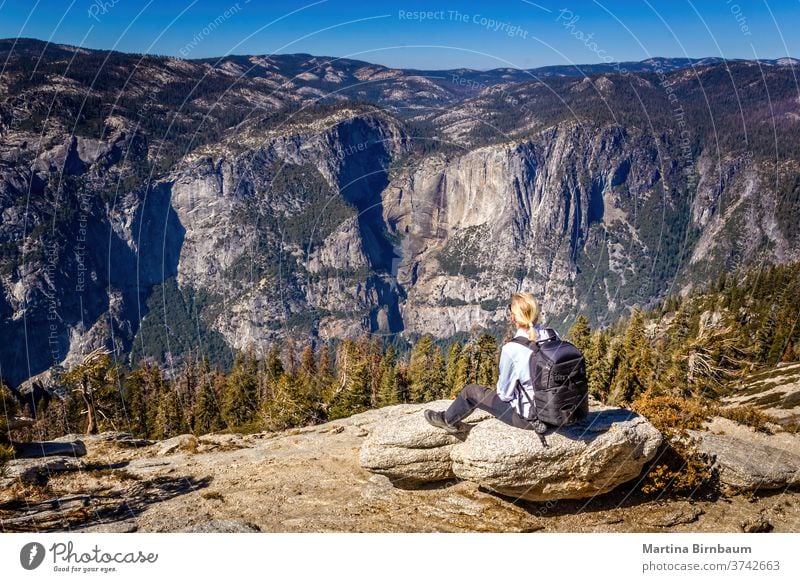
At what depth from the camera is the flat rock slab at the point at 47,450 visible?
16712mm

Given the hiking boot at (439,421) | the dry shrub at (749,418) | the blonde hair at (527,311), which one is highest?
the blonde hair at (527,311)

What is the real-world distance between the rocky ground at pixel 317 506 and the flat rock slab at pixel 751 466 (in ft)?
0.88

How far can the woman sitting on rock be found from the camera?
33.6 feet

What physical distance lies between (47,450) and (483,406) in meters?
14.9

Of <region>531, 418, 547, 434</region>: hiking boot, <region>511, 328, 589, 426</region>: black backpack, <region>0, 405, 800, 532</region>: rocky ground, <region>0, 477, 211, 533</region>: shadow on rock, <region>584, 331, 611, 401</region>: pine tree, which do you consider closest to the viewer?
<region>511, 328, 589, 426</region>: black backpack

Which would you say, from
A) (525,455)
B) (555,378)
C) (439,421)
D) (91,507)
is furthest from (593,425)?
(91,507)

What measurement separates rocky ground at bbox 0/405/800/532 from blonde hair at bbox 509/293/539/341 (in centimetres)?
408

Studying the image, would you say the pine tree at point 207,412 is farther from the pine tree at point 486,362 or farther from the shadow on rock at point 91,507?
the shadow on rock at point 91,507

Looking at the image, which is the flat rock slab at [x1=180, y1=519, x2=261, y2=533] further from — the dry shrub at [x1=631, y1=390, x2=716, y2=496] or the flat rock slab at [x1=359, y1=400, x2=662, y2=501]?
the dry shrub at [x1=631, y1=390, x2=716, y2=496]

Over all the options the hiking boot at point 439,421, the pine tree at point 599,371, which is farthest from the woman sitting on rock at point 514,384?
the pine tree at point 599,371
